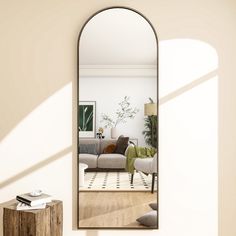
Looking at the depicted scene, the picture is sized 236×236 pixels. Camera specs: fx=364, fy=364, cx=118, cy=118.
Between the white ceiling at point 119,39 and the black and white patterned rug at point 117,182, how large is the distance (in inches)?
38.0

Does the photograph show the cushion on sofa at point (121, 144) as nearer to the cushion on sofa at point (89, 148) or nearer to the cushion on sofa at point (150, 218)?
the cushion on sofa at point (89, 148)

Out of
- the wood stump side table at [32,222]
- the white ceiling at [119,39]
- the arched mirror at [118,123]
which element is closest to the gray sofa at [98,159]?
the arched mirror at [118,123]

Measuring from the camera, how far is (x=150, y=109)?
10.2ft

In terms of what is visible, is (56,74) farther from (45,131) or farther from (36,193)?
(36,193)

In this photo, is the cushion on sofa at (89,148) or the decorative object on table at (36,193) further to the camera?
the cushion on sofa at (89,148)

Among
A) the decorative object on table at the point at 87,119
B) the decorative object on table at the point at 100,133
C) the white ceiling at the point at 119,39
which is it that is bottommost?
the decorative object on table at the point at 100,133

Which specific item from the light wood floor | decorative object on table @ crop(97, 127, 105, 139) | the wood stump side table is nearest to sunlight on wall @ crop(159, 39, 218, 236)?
the light wood floor

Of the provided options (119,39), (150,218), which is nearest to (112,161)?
(150,218)

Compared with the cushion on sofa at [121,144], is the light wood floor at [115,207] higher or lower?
lower

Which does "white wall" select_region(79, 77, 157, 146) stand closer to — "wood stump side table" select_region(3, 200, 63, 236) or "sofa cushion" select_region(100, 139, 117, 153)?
"sofa cushion" select_region(100, 139, 117, 153)

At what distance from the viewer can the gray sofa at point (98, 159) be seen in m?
3.12

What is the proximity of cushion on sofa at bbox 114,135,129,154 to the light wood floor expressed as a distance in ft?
1.20

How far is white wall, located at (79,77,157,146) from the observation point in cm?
312

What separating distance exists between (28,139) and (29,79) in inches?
20.4
